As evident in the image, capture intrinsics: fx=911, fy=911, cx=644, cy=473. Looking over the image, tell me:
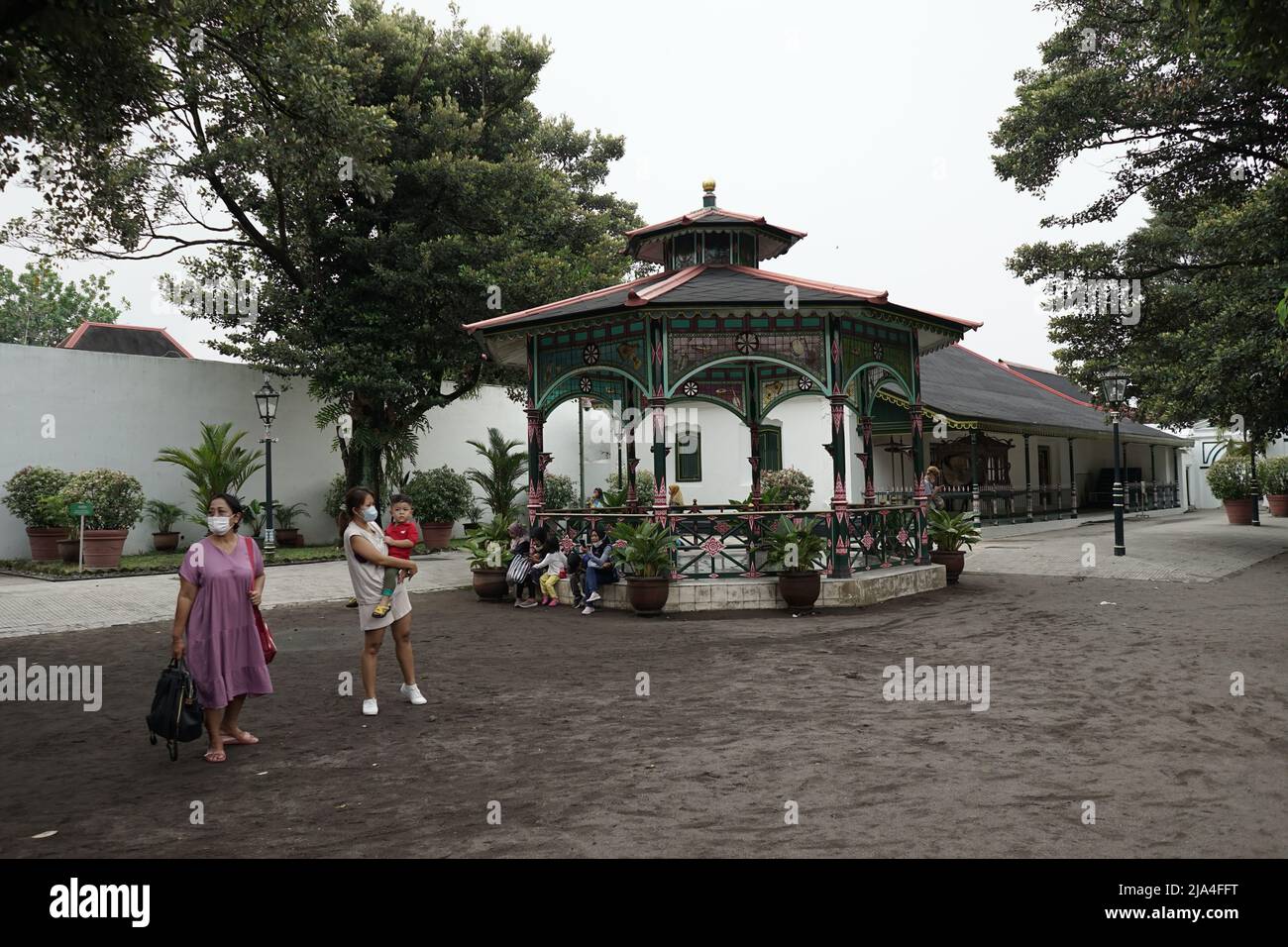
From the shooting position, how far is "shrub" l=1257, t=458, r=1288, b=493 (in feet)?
99.6

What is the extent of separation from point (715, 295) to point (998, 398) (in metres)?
19.9

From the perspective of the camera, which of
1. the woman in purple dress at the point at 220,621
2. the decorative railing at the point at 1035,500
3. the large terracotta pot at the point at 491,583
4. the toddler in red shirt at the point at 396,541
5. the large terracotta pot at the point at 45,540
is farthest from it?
the decorative railing at the point at 1035,500

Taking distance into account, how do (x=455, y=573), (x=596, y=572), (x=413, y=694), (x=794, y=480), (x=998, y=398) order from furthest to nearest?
(x=998, y=398), (x=794, y=480), (x=455, y=573), (x=596, y=572), (x=413, y=694)

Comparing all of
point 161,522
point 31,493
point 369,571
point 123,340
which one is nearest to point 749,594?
point 369,571

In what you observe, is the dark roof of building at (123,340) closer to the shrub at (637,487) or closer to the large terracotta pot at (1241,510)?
the shrub at (637,487)

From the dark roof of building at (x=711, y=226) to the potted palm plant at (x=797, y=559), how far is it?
5643mm

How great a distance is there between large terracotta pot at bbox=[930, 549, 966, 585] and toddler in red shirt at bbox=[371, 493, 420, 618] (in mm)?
9498

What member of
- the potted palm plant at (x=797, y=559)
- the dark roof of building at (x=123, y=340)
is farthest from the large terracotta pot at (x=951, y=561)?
the dark roof of building at (x=123, y=340)

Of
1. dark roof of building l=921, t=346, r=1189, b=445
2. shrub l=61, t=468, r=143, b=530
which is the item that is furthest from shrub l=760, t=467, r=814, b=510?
shrub l=61, t=468, r=143, b=530

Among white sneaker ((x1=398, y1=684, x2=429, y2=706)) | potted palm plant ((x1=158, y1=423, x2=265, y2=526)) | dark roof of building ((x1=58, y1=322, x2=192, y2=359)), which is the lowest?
white sneaker ((x1=398, y1=684, x2=429, y2=706))

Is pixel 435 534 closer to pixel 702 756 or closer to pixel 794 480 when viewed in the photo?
pixel 794 480

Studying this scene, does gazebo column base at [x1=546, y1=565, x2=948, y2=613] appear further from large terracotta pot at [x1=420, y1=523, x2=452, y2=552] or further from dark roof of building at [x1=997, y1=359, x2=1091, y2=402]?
dark roof of building at [x1=997, y1=359, x2=1091, y2=402]

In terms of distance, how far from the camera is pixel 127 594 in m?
14.7

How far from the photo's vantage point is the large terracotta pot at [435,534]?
81.2 ft
